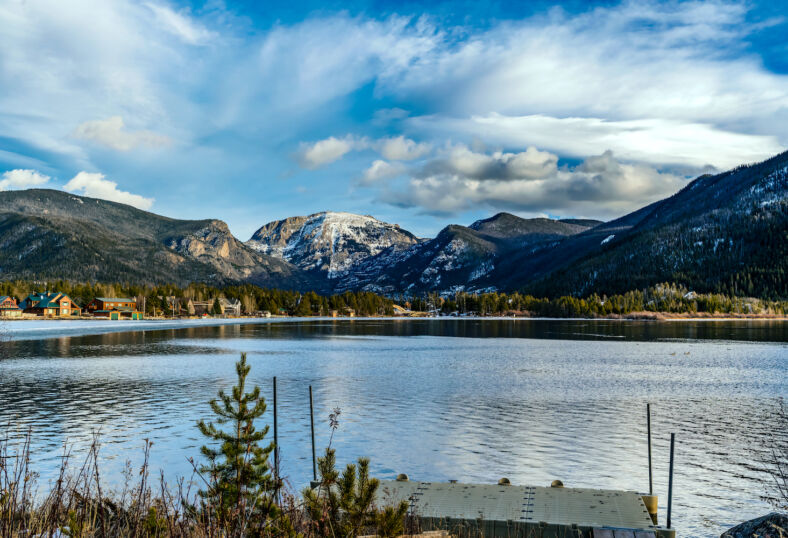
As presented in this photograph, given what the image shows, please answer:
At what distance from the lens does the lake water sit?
23.7 m

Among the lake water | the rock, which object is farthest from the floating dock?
the lake water

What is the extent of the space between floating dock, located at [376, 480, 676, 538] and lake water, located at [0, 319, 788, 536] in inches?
102

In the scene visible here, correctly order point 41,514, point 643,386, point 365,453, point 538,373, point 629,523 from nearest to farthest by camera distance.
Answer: point 41,514 → point 629,523 → point 365,453 → point 643,386 → point 538,373

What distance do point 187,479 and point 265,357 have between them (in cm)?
5314

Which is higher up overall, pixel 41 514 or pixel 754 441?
pixel 41 514

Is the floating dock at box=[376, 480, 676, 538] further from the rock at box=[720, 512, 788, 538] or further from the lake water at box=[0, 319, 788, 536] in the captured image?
the lake water at box=[0, 319, 788, 536]

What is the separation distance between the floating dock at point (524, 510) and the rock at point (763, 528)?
5.29 feet

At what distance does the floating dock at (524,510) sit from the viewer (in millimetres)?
15227

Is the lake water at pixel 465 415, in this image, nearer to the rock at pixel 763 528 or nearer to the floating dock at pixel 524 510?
the floating dock at pixel 524 510

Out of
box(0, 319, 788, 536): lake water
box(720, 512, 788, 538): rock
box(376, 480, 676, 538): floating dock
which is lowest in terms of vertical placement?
box(0, 319, 788, 536): lake water

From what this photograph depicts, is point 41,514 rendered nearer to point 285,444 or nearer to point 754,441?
point 285,444

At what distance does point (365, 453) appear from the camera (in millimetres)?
26828

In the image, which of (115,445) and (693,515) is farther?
(115,445)

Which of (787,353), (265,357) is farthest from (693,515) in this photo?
(787,353)
